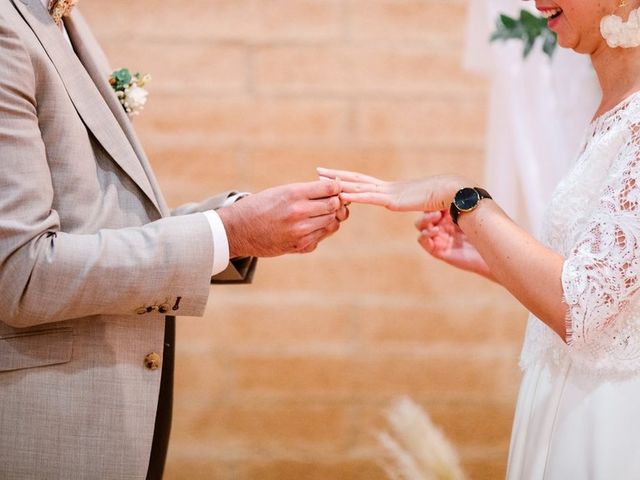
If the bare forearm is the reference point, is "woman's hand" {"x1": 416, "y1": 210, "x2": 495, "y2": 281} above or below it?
below

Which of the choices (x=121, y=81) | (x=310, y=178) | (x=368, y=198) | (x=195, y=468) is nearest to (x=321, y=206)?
(x=368, y=198)

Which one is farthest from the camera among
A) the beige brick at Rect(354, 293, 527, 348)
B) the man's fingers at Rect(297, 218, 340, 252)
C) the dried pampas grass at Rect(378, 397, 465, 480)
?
the beige brick at Rect(354, 293, 527, 348)

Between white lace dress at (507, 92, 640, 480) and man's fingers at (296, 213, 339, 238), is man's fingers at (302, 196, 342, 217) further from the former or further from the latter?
white lace dress at (507, 92, 640, 480)

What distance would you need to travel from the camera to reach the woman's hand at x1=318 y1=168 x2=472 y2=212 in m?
1.87

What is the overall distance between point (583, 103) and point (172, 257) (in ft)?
4.52

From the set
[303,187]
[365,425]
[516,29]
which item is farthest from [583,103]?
[365,425]

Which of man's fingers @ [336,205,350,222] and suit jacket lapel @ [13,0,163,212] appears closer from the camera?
suit jacket lapel @ [13,0,163,212]

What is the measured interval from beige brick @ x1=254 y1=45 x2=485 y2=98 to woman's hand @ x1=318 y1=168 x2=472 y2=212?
3.47 ft

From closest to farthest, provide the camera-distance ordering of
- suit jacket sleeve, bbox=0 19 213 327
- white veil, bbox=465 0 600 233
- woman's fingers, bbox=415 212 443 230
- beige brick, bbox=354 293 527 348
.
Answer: suit jacket sleeve, bbox=0 19 213 327, woman's fingers, bbox=415 212 443 230, white veil, bbox=465 0 600 233, beige brick, bbox=354 293 527 348

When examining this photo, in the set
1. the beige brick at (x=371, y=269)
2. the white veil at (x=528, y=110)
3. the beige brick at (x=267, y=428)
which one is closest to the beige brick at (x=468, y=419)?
the beige brick at (x=267, y=428)

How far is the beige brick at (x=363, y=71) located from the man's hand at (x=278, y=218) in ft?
3.96

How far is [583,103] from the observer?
2.42 metres

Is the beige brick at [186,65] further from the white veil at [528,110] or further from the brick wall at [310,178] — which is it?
the white veil at [528,110]

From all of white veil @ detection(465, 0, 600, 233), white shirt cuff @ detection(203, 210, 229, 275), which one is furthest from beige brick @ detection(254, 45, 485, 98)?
white shirt cuff @ detection(203, 210, 229, 275)
